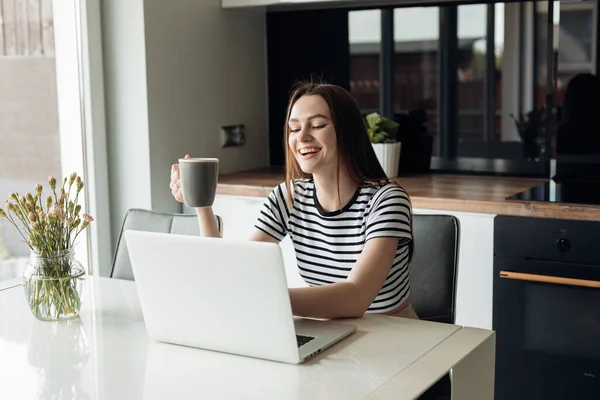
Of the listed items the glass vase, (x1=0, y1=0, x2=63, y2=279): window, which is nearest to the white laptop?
the glass vase

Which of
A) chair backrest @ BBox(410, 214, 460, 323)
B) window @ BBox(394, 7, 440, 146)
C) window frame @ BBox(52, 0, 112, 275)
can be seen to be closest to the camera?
chair backrest @ BBox(410, 214, 460, 323)

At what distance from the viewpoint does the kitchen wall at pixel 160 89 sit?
314 centimetres

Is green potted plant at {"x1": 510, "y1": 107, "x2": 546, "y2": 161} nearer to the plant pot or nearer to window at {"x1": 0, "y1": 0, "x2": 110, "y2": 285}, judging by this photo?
the plant pot

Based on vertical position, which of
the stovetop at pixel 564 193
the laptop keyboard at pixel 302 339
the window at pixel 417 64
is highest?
the window at pixel 417 64

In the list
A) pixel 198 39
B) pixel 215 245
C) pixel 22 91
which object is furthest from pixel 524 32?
pixel 215 245

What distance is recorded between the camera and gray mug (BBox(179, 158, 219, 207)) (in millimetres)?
1675

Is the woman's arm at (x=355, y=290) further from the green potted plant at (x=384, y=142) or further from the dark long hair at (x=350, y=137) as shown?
the green potted plant at (x=384, y=142)

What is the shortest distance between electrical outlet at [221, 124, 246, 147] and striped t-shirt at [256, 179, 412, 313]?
4.69ft

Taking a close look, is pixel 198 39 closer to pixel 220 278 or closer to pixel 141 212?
pixel 141 212

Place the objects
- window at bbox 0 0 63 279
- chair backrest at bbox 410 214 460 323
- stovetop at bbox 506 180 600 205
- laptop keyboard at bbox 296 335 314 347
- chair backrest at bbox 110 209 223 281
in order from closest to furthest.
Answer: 1. laptop keyboard at bbox 296 335 314 347
2. chair backrest at bbox 410 214 460 323
3. chair backrest at bbox 110 209 223 281
4. stovetop at bbox 506 180 600 205
5. window at bbox 0 0 63 279

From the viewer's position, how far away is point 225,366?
1487 mm

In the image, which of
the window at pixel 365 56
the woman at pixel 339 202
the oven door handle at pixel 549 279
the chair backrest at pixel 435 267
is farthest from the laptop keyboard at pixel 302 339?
the window at pixel 365 56

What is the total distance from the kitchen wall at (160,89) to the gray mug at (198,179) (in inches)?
59.0

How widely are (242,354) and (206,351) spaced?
0.26 feet
